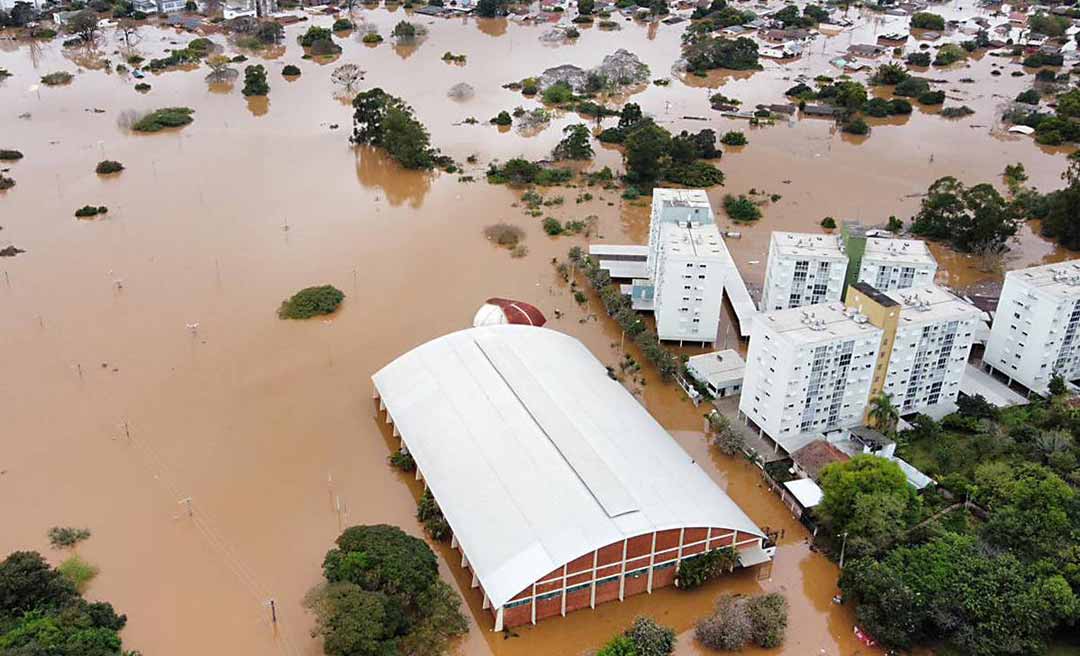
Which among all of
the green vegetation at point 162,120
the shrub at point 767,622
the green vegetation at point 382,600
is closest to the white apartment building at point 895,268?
the shrub at point 767,622

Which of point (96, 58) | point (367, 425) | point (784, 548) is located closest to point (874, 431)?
point (784, 548)

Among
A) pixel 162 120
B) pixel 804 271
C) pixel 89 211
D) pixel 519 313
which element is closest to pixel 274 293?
pixel 519 313

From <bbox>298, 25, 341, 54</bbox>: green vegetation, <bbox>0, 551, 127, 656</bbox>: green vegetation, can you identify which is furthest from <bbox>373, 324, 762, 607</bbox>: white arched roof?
<bbox>298, 25, 341, 54</bbox>: green vegetation

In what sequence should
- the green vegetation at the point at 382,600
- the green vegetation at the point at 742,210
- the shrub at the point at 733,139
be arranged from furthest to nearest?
1. the shrub at the point at 733,139
2. the green vegetation at the point at 742,210
3. the green vegetation at the point at 382,600

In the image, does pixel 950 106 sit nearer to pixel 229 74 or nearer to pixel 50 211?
pixel 229 74

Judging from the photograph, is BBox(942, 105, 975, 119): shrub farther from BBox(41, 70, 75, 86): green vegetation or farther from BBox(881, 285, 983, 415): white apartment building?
BBox(41, 70, 75, 86): green vegetation

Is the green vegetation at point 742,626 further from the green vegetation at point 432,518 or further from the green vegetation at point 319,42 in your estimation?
the green vegetation at point 319,42
